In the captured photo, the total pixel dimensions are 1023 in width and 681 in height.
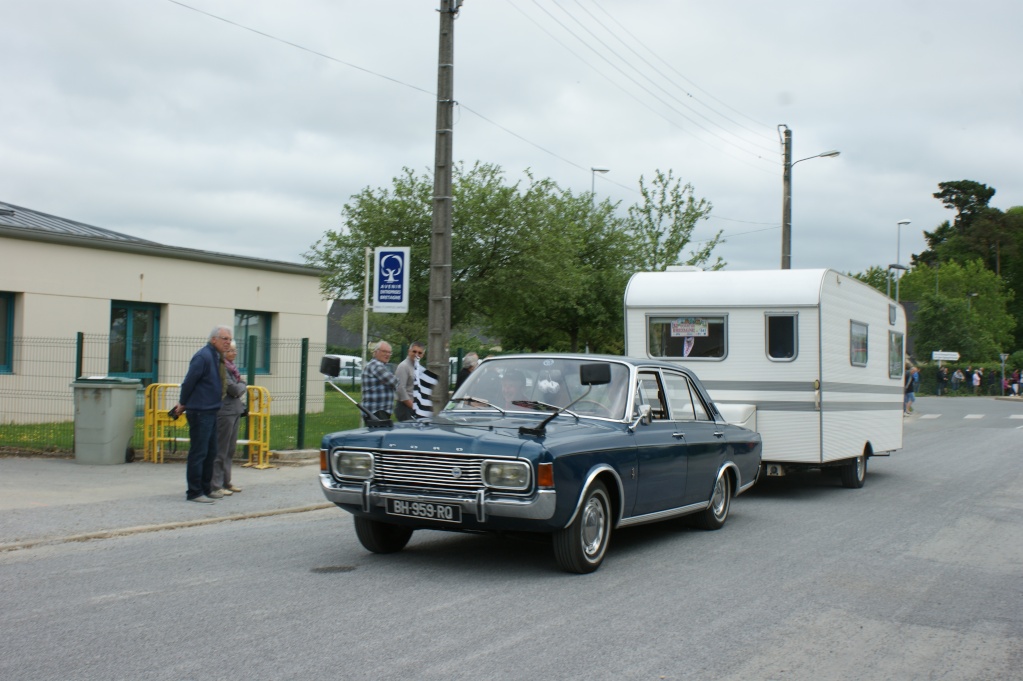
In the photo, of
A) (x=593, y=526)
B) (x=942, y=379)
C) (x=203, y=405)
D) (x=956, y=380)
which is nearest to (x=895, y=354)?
(x=593, y=526)

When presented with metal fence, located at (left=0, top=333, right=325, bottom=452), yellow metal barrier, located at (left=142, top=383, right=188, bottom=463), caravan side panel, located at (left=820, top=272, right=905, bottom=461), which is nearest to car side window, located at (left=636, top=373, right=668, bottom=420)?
caravan side panel, located at (left=820, top=272, right=905, bottom=461)

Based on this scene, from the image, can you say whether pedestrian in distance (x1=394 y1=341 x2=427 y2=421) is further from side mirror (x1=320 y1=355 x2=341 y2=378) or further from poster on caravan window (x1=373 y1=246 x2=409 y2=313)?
side mirror (x1=320 y1=355 x2=341 y2=378)

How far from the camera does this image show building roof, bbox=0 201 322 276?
19.2 m

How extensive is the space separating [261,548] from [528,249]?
18247 millimetres

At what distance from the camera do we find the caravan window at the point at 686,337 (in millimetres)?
12797

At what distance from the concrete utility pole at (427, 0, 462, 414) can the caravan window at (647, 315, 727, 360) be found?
2.71 meters

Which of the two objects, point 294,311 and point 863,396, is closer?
point 863,396

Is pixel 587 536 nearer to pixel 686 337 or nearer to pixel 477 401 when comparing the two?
pixel 477 401

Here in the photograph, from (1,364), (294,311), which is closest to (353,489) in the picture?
(1,364)

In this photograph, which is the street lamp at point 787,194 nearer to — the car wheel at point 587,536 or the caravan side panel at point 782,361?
the caravan side panel at point 782,361

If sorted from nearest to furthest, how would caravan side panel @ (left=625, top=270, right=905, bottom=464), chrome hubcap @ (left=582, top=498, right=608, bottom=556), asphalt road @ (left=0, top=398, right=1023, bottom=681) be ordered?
asphalt road @ (left=0, top=398, right=1023, bottom=681) → chrome hubcap @ (left=582, top=498, right=608, bottom=556) → caravan side panel @ (left=625, top=270, right=905, bottom=464)

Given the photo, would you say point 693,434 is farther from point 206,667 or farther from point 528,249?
point 528,249

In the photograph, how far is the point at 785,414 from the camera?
12.2 m

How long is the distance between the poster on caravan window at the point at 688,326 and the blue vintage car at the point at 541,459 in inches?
143
